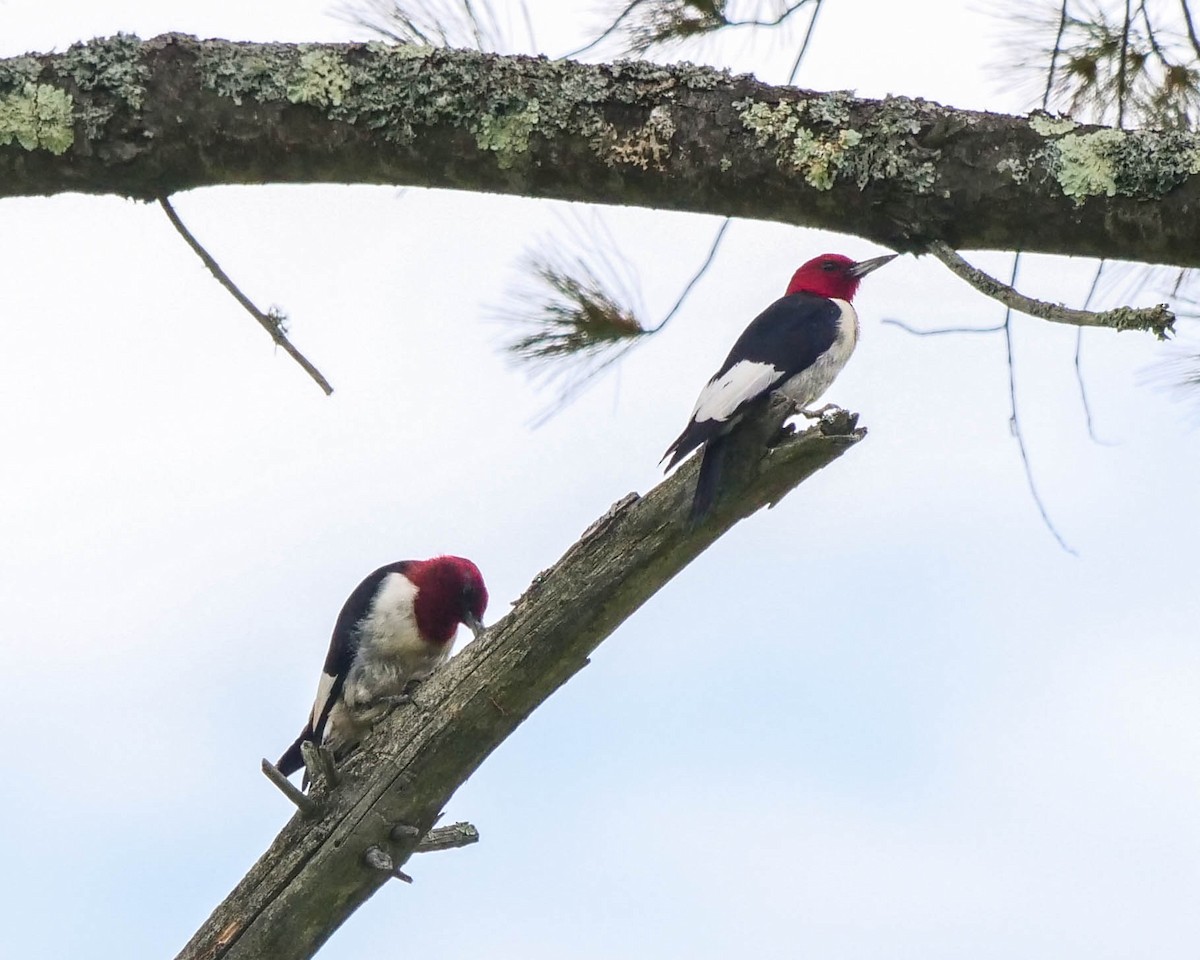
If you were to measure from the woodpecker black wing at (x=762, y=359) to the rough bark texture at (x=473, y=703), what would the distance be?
0.08 meters

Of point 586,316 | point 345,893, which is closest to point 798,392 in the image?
point 586,316

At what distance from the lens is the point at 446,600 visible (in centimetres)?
394

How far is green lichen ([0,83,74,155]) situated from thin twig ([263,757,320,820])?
→ 101 cm

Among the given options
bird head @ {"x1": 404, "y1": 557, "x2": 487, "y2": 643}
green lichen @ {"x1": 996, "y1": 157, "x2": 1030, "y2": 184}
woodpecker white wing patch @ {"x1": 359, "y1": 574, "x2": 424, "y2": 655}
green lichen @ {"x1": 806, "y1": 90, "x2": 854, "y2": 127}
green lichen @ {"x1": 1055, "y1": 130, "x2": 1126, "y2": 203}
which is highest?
green lichen @ {"x1": 1055, "y1": 130, "x2": 1126, "y2": 203}

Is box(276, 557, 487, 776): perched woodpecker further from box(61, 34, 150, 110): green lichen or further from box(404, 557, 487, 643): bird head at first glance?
box(61, 34, 150, 110): green lichen

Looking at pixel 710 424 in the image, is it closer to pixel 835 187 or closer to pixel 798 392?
pixel 835 187

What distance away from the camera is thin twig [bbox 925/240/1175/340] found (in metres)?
2.04

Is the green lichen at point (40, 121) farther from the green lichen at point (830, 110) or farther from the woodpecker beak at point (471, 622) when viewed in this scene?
the woodpecker beak at point (471, 622)

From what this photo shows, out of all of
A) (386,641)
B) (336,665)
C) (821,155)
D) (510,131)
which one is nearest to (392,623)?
(386,641)

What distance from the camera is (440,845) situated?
2.65 meters

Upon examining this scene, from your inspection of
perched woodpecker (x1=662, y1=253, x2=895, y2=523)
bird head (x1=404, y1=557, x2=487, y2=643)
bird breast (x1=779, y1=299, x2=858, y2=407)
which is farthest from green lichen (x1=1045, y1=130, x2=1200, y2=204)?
bird head (x1=404, y1=557, x2=487, y2=643)

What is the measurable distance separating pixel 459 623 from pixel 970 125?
2.14m

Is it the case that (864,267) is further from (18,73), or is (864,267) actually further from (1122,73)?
(18,73)

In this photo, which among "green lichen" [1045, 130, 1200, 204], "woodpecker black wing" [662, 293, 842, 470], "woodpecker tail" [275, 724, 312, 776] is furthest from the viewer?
"woodpecker tail" [275, 724, 312, 776]
